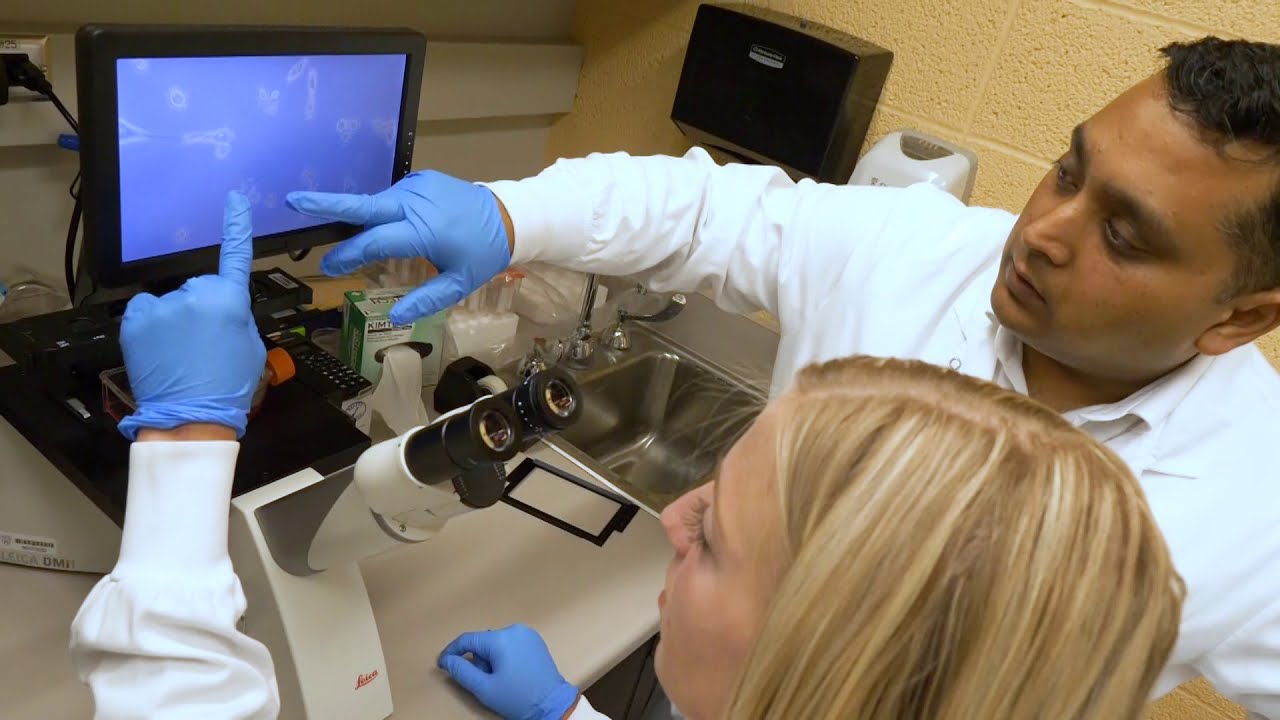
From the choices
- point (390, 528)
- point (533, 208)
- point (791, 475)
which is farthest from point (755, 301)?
point (791, 475)

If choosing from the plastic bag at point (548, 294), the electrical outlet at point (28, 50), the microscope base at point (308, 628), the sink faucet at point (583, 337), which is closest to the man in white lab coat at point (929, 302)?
the microscope base at point (308, 628)

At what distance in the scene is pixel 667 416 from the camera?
1932 mm

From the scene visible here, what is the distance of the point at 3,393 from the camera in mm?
1053

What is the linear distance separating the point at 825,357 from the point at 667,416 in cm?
71

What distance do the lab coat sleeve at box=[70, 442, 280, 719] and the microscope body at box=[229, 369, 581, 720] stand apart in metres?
0.15

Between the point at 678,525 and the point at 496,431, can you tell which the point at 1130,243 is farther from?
the point at 496,431

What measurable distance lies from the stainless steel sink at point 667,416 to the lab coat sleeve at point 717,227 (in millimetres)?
531

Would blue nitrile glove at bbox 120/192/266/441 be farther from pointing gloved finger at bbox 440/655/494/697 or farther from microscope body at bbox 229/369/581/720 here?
pointing gloved finger at bbox 440/655/494/697

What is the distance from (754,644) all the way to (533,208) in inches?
28.0

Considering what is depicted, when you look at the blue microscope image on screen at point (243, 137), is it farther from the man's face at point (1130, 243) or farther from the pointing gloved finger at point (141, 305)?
the man's face at point (1130, 243)

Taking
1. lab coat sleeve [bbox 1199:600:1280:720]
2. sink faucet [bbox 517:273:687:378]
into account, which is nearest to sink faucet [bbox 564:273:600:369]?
sink faucet [bbox 517:273:687:378]

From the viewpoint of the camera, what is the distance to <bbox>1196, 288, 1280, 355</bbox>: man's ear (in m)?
0.94

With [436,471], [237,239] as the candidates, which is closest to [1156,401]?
[436,471]

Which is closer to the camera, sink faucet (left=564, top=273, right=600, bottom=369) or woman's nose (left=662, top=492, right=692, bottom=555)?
woman's nose (left=662, top=492, right=692, bottom=555)
